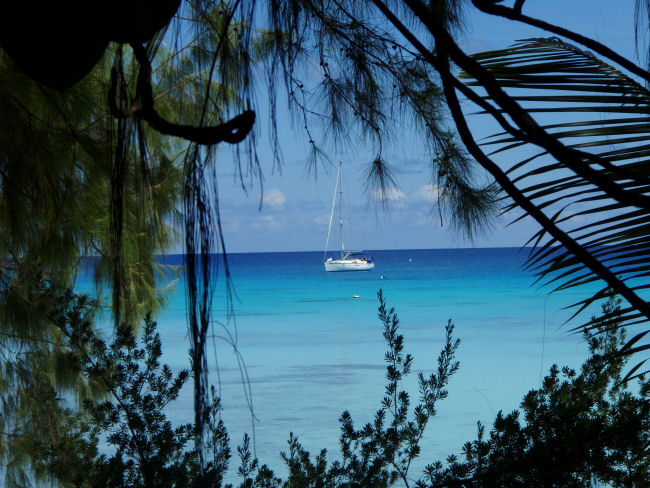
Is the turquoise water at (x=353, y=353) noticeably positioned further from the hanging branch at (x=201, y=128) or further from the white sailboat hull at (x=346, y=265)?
the white sailboat hull at (x=346, y=265)

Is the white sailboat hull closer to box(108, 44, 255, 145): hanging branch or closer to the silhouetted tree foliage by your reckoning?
the silhouetted tree foliage

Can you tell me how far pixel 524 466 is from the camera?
50.2 inches

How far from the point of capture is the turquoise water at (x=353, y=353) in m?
6.11

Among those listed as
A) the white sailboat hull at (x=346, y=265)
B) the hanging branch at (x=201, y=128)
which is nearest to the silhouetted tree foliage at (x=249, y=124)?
the hanging branch at (x=201, y=128)

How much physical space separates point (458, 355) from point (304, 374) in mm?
2465

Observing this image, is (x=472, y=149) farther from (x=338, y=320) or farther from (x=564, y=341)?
(x=338, y=320)

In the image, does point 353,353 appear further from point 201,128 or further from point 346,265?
point 346,265

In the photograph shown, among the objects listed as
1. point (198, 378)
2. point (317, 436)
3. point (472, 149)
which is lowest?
point (317, 436)

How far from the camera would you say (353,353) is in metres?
9.93

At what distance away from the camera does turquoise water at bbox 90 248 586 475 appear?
6.11 meters

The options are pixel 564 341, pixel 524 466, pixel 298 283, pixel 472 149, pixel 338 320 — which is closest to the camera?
pixel 472 149

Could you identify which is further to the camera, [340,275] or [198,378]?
[340,275]

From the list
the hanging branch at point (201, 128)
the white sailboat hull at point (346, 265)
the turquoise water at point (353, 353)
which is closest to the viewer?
the hanging branch at point (201, 128)

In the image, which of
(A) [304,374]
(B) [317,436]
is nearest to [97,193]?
(B) [317,436]
